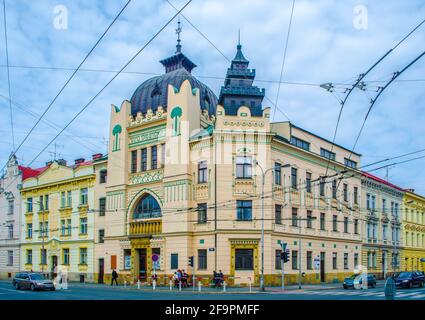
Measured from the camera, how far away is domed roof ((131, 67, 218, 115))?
43.2 metres

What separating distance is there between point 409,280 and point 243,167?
1606 cm

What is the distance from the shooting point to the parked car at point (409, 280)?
37750 millimetres

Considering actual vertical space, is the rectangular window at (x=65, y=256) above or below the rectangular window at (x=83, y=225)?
below

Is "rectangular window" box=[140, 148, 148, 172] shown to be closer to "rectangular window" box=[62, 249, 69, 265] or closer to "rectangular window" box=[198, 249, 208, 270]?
"rectangular window" box=[198, 249, 208, 270]

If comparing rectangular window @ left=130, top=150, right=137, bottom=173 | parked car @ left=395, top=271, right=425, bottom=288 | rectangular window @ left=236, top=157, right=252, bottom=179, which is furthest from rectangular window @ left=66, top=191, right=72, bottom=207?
parked car @ left=395, top=271, right=425, bottom=288

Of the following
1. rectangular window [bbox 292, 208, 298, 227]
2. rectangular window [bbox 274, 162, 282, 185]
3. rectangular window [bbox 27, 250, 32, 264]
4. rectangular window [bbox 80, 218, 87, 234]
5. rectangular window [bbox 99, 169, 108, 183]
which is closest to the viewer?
rectangular window [bbox 274, 162, 282, 185]

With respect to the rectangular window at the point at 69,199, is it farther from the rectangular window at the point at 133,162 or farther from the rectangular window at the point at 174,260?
the rectangular window at the point at 174,260

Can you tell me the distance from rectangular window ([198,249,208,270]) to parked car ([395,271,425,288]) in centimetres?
1557

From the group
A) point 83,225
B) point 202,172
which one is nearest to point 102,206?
point 83,225

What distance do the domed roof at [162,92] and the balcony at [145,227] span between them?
32.9 ft

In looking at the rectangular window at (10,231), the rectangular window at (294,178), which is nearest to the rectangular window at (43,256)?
the rectangular window at (10,231)

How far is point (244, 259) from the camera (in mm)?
36250

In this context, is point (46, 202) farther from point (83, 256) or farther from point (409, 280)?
point (409, 280)

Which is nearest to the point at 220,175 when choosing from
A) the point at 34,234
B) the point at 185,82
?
the point at 185,82
